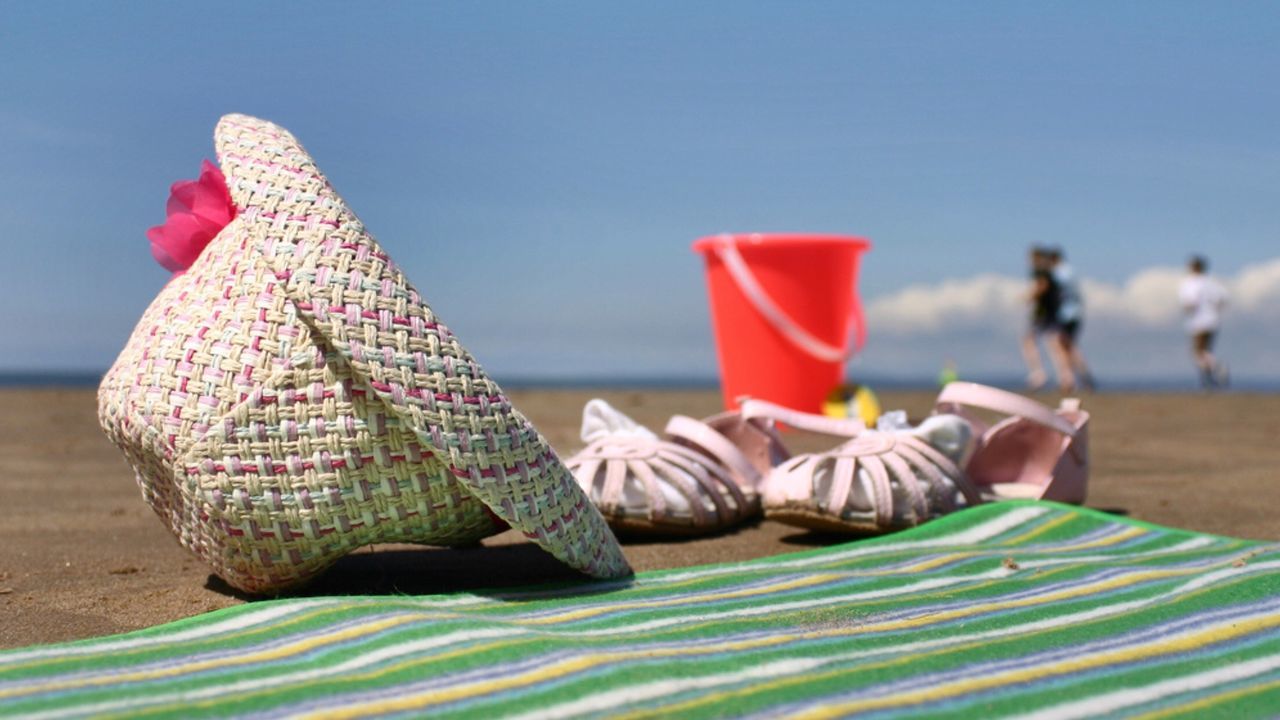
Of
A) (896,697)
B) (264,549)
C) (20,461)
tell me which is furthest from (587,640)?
(20,461)

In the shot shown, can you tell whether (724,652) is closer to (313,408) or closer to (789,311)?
(313,408)

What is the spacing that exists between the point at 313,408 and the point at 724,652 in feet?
2.63

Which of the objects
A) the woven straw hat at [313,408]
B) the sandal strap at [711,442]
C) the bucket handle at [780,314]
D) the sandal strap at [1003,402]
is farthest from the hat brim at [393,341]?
the bucket handle at [780,314]

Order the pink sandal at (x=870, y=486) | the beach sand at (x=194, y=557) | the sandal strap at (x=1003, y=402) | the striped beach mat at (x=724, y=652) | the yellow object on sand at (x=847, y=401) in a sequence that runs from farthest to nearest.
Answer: the yellow object on sand at (x=847, y=401) < the sandal strap at (x=1003, y=402) < the pink sandal at (x=870, y=486) < the beach sand at (x=194, y=557) < the striped beach mat at (x=724, y=652)

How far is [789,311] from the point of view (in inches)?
252

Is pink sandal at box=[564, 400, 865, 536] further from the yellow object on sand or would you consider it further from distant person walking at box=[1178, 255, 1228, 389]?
distant person walking at box=[1178, 255, 1228, 389]

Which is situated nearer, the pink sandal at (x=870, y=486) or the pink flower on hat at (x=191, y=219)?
the pink flower on hat at (x=191, y=219)

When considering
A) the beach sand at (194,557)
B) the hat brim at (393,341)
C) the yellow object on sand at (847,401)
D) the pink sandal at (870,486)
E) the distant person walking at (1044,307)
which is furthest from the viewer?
the distant person walking at (1044,307)

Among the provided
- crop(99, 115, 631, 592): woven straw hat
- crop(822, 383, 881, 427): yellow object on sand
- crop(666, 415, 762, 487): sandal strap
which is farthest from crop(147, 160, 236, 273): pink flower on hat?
crop(822, 383, 881, 427): yellow object on sand

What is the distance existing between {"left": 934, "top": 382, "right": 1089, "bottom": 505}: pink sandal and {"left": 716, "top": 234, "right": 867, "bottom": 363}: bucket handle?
8.52ft

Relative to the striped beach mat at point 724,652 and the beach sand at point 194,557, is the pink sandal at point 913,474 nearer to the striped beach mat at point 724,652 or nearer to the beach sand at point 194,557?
the beach sand at point 194,557

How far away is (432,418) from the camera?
185cm

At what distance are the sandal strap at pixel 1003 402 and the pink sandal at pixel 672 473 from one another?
0.30 m

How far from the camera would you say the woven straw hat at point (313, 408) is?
1.87 metres
